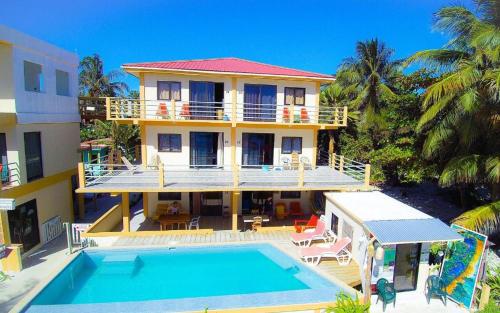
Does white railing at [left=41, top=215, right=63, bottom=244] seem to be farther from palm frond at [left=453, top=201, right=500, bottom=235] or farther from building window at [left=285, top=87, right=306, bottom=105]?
palm frond at [left=453, top=201, right=500, bottom=235]

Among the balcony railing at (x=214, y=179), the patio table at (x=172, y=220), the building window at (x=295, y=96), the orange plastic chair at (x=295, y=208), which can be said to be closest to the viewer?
the balcony railing at (x=214, y=179)

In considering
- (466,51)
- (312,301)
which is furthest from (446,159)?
(312,301)

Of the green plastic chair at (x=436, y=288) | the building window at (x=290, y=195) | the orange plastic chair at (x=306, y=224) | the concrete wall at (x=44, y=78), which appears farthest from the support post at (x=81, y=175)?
the green plastic chair at (x=436, y=288)

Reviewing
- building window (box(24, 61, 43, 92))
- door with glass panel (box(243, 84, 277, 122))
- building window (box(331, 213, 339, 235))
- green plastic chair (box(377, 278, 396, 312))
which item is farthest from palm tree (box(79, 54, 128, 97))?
green plastic chair (box(377, 278, 396, 312))

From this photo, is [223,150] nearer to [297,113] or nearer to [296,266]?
[297,113]

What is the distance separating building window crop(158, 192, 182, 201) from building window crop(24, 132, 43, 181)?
21.5ft

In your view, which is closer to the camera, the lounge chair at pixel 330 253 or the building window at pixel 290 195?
the lounge chair at pixel 330 253

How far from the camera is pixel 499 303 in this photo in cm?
1103

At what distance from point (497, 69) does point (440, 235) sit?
7.38 metres

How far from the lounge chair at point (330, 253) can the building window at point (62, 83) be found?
17425 mm

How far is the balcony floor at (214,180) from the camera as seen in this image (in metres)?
14.8

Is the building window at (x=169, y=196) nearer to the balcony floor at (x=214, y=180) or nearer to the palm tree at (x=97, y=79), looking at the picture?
the balcony floor at (x=214, y=180)

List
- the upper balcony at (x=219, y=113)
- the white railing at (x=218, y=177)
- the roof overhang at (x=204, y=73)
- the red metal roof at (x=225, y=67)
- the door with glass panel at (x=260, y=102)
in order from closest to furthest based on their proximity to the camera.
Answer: the white railing at (x=218, y=177) < the roof overhang at (x=204, y=73) < the upper balcony at (x=219, y=113) < the red metal roof at (x=225, y=67) < the door with glass panel at (x=260, y=102)

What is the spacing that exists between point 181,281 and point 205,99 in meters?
10.6
